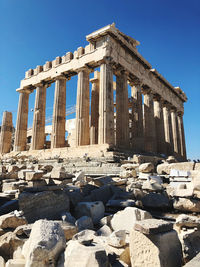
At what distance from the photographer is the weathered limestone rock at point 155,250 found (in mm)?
1753

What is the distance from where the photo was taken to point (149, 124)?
19.2 meters

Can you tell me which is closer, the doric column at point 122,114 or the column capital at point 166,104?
the doric column at point 122,114

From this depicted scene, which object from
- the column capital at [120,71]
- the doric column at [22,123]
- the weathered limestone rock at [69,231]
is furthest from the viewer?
the doric column at [22,123]

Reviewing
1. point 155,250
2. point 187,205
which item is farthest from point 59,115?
point 155,250

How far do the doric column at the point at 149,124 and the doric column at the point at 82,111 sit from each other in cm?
648

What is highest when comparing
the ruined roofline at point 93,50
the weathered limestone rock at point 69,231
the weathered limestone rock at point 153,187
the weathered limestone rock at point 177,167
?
the ruined roofline at point 93,50

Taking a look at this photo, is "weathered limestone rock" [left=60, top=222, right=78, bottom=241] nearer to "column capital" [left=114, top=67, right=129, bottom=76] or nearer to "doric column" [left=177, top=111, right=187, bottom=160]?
"column capital" [left=114, top=67, right=129, bottom=76]

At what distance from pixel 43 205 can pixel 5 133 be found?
19.9 metres

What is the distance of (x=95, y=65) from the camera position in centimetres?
1623

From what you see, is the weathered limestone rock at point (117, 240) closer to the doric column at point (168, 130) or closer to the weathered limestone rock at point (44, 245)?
the weathered limestone rock at point (44, 245)

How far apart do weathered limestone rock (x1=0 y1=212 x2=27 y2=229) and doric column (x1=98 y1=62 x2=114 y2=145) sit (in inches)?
420

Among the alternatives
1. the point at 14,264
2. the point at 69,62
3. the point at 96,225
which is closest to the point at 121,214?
the point at 96,225

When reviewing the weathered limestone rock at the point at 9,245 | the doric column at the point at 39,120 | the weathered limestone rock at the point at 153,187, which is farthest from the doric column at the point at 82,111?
the weathered limestone rock at the point at 9,245

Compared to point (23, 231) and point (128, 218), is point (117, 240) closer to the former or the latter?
point (128, 218)
